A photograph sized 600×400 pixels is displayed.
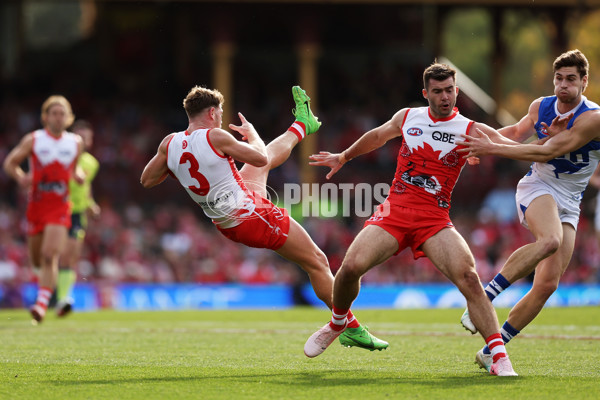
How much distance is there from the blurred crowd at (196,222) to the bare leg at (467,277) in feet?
41.5

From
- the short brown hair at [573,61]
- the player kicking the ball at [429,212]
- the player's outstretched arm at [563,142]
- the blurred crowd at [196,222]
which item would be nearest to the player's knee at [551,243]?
the player's outstretched arm at [563,142]

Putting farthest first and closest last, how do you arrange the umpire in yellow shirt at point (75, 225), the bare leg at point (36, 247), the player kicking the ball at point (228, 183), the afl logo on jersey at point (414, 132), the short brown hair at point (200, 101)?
the umpire in yellow shirt at point (75, 225), the bare leg at point (36, 247), the short brown hair at point (200, 101), the player kicking the ball at point (228, 183), the afl logo on jersey at point (414, 132)

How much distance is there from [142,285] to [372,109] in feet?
31.6

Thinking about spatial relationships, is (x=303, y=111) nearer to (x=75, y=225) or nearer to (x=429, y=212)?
(x=429, y=212)

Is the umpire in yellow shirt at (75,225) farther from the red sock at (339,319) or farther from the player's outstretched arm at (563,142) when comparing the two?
the player's outstretched arm at (563,142)

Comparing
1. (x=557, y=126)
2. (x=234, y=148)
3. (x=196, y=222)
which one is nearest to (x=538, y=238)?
(x=557, y=126)

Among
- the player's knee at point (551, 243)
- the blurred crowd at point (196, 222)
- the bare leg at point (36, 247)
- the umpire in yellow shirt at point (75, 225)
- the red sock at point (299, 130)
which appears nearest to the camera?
the player's knee at point (551, 243)

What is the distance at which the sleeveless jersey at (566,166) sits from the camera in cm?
802

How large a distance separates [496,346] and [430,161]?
1.54m

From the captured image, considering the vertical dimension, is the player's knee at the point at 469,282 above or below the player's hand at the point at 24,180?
above

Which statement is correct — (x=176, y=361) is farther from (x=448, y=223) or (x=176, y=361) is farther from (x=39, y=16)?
(x=39, y=16)

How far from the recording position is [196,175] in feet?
26.2

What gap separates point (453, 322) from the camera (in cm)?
1266

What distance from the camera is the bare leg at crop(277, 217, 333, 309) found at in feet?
26.8
